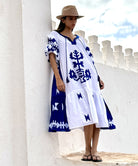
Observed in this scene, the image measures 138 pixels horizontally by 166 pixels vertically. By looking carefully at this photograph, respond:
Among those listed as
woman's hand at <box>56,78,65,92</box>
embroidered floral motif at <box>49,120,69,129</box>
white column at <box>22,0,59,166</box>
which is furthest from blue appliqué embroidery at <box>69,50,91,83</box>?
embroidered floral motif at <box>49,120,69,129</box>

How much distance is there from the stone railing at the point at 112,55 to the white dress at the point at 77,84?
5.66ft

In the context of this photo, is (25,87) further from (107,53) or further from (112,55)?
(112,55)

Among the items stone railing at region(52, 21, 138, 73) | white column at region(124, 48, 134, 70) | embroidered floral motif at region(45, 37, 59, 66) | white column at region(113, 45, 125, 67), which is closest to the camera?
embroidered floral motif at region(45, 37, 59, 66)

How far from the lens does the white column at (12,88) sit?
→ 3824 millimetres

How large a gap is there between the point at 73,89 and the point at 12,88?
0.56 meters

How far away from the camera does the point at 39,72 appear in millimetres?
4020

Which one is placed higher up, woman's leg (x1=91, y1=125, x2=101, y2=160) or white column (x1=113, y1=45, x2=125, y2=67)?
white column (x1=113, y1=45, x2=125, y2=67)

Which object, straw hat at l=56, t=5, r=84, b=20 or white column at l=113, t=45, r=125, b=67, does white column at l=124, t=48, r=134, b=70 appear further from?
straw hat at l=56, t=5, r=84, b=20

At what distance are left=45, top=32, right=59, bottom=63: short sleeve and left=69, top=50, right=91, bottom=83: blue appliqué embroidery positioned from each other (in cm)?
15

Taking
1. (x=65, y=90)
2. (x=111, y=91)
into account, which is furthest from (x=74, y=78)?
(x=111, y=91)

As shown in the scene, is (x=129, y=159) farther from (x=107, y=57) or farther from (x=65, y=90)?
(x=107, y=57)

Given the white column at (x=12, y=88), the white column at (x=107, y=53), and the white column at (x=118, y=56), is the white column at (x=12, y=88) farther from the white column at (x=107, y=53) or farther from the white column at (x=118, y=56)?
the white column at (x=118, y=56)

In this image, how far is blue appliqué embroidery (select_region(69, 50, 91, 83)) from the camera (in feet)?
13.1

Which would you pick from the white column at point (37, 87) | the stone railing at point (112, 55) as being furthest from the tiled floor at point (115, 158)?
the stone railing at point (112, 55)
